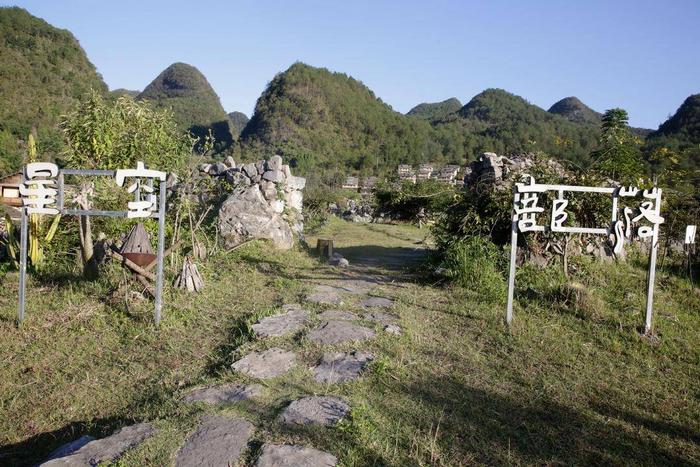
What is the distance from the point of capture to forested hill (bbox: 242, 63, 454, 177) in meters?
59.6

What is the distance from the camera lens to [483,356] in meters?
4.47

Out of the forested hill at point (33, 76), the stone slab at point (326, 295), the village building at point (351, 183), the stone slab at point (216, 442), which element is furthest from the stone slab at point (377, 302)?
the village building at point (351, 183)

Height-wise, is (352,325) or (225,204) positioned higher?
(225,204)

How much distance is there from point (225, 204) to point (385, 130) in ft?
215

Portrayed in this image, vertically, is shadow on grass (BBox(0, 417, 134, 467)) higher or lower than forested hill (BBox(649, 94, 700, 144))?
lower

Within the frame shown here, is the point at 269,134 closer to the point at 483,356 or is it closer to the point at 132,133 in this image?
the point at 132,133

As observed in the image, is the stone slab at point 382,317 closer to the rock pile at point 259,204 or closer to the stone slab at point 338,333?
the stone slab at point 338,333

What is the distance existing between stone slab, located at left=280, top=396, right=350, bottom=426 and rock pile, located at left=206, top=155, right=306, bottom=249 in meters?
5.88

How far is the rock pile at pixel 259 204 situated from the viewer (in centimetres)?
931

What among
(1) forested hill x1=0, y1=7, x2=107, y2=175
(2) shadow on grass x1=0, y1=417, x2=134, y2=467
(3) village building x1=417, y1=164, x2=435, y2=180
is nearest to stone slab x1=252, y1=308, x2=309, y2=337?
(2) shadow on grass x1=0, y1=417, x2=134, y2=467

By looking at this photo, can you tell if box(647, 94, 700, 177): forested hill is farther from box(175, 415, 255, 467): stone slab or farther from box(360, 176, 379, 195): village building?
box(175, 415, 255, 467): stone slab

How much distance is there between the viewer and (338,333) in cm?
482

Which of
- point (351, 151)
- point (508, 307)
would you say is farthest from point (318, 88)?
point (508, 307)

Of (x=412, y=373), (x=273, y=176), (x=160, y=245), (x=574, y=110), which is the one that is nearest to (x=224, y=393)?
(x=412, y=373)
